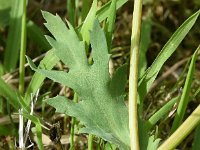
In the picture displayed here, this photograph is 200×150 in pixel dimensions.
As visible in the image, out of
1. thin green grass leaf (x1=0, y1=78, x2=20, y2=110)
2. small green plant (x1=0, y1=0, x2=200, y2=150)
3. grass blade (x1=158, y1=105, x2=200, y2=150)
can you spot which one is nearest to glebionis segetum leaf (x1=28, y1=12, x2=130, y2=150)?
small green plant (x1=0, y1=0, x2=200, y2=150)

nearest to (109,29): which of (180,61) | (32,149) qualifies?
(32,149)

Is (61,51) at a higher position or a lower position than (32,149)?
higher

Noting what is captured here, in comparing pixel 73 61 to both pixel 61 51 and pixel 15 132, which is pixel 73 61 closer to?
pixel 61 51

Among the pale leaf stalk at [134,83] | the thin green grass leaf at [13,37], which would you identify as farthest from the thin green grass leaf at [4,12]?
the pale leaf stalk at [134,83]

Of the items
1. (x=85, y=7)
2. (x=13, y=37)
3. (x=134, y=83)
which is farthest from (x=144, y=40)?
(x=134, y=83)

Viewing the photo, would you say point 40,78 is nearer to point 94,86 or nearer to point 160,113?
point 94,86

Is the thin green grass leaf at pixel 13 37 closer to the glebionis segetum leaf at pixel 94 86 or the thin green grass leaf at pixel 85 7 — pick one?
the thin green grass leaf at pixel 85 7

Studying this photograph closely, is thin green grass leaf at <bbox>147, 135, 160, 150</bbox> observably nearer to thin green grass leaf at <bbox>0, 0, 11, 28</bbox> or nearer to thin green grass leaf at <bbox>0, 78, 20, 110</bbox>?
thin green grass leaf at <bbox>0, 78, 20, 110</bbox>
